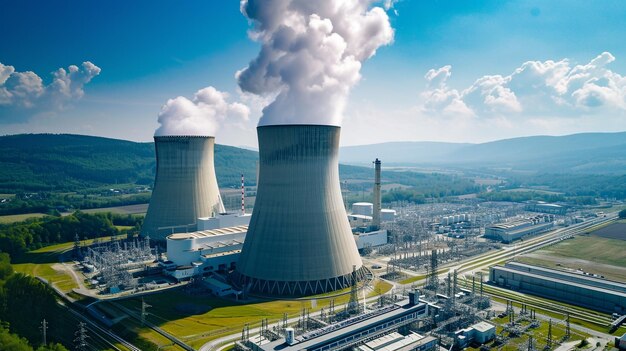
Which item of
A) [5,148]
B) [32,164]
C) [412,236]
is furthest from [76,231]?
[5,148]

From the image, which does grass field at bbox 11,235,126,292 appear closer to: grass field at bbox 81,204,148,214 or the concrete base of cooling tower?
the concrete base of cooling tower

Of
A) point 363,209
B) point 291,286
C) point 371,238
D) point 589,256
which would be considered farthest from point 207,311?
point 363,209

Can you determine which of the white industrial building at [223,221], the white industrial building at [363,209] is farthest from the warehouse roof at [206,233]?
the white industrial building at [363,209]

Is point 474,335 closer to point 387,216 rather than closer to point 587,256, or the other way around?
point 587,256

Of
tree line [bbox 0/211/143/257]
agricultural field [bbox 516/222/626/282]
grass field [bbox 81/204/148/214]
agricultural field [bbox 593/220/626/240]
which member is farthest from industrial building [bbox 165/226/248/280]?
agricultural field [bbox 593/220/626/240]

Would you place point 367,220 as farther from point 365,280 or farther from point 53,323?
point 53,323

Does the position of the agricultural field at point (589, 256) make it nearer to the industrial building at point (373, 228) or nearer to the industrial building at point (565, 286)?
the industrial building at point (565, 286)

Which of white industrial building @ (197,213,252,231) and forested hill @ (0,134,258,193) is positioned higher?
forested hill @ (0,134,258,193)
